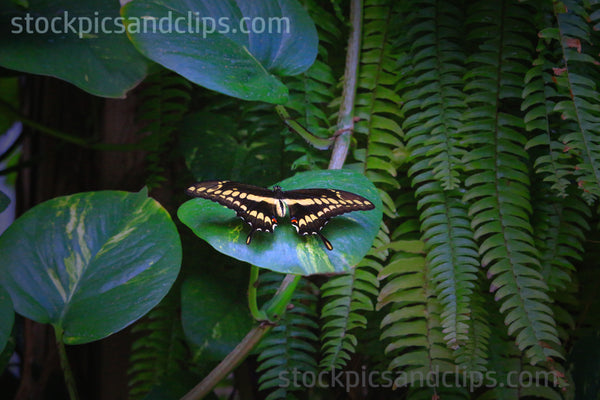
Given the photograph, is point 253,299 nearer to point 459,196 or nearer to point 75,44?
point 459,196

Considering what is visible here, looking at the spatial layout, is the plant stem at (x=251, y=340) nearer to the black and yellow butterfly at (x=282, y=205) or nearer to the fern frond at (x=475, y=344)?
the black and yellow butterfly at (x=282, y=205)

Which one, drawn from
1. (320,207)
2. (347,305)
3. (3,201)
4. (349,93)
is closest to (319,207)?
(320,207)

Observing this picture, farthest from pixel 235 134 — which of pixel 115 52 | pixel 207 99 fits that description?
pixel 115 52

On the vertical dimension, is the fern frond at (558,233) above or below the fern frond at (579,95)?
below

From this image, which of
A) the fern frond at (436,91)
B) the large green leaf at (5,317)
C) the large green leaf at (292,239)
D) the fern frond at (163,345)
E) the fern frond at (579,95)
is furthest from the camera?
the fern frond at (163,345)

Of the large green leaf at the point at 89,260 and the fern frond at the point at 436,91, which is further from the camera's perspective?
the fern frond at the point at 436,91

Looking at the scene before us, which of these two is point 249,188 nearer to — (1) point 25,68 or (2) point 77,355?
(1) point 25,68

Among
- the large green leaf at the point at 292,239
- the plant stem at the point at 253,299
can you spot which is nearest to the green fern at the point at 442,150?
the large green leaf at the point at 292,239
